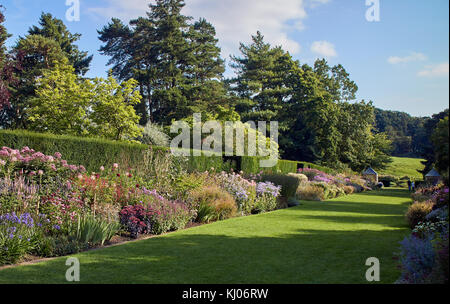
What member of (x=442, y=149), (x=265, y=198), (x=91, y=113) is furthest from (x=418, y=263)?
(x=91, y=113)

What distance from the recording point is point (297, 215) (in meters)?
11.4

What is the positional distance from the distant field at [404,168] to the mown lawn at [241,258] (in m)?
56.2

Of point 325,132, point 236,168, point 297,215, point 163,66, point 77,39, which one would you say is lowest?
point 297,215

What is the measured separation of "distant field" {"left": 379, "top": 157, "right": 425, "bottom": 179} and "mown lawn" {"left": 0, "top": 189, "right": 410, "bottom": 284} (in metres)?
56.2

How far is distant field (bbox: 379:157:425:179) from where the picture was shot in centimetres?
6109

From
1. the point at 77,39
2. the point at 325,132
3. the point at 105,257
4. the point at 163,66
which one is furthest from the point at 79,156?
the point at 325,132

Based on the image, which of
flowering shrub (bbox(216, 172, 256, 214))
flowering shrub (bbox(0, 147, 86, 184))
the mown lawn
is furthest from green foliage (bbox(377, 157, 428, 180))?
flowering shrub (bbox(0, 147, 86, 184))

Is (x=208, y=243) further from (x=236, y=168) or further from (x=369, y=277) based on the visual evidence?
(x=236, y=168)

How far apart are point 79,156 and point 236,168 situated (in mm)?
8824

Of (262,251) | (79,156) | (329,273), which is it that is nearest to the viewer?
(329,273)

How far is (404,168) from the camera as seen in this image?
211 ft

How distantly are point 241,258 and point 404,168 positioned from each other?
66.7m

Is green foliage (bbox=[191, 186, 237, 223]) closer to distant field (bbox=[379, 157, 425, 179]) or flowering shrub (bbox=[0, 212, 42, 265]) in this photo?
flowering shrub (bbox=[0, 212, 42, 265])

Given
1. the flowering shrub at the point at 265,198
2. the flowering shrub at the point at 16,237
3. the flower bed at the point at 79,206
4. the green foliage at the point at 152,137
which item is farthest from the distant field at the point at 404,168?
the flowering shrub at the point at 16,237
